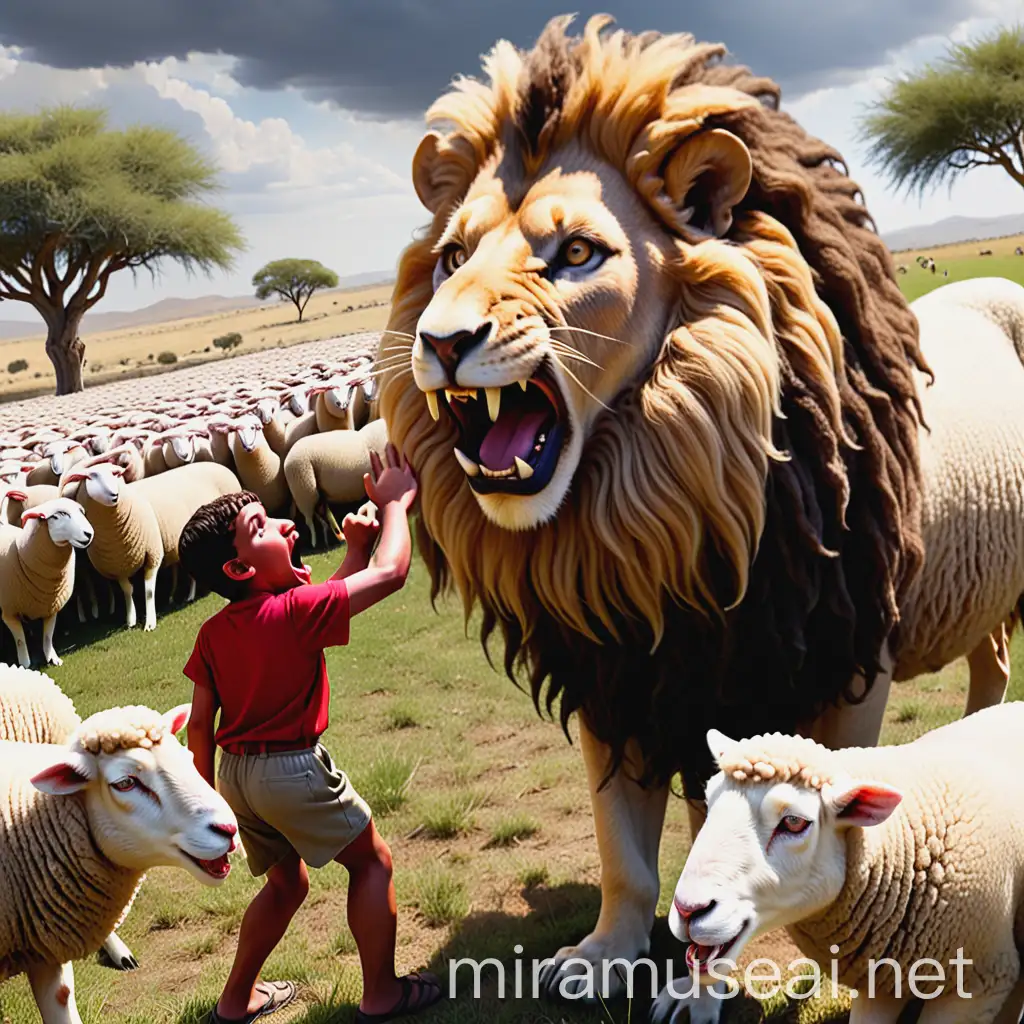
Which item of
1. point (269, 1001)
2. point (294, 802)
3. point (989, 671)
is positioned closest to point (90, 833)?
point (294, 802)

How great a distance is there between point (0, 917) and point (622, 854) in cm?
179

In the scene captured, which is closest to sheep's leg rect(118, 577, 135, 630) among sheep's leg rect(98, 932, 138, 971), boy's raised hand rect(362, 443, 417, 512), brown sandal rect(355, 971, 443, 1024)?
sheep's leg rect(98, 932, 138, 971)

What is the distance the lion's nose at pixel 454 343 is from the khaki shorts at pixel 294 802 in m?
1.29

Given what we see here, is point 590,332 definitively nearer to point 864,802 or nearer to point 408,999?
point 864,802

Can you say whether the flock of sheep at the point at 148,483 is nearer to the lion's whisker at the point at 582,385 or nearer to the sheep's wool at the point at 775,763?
the lion's whisker at the point at 582,385

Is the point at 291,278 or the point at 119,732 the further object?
the point at 291,278

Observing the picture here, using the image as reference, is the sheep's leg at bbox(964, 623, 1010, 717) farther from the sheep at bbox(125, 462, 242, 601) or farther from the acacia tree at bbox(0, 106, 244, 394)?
the acacia tree at bbox(0, 106, 244, 394)

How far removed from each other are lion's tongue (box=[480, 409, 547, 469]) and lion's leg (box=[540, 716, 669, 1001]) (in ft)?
3.54

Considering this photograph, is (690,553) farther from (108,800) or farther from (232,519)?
(108,800)

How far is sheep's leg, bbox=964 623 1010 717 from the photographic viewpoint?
4719 millimetres

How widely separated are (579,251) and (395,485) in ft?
2.66

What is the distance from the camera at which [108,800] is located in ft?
9.46

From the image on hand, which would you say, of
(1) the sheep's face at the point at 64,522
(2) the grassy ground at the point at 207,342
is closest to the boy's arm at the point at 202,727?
(1) the sheep's face at the point at 64,522

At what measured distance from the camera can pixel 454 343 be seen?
2.51 m
